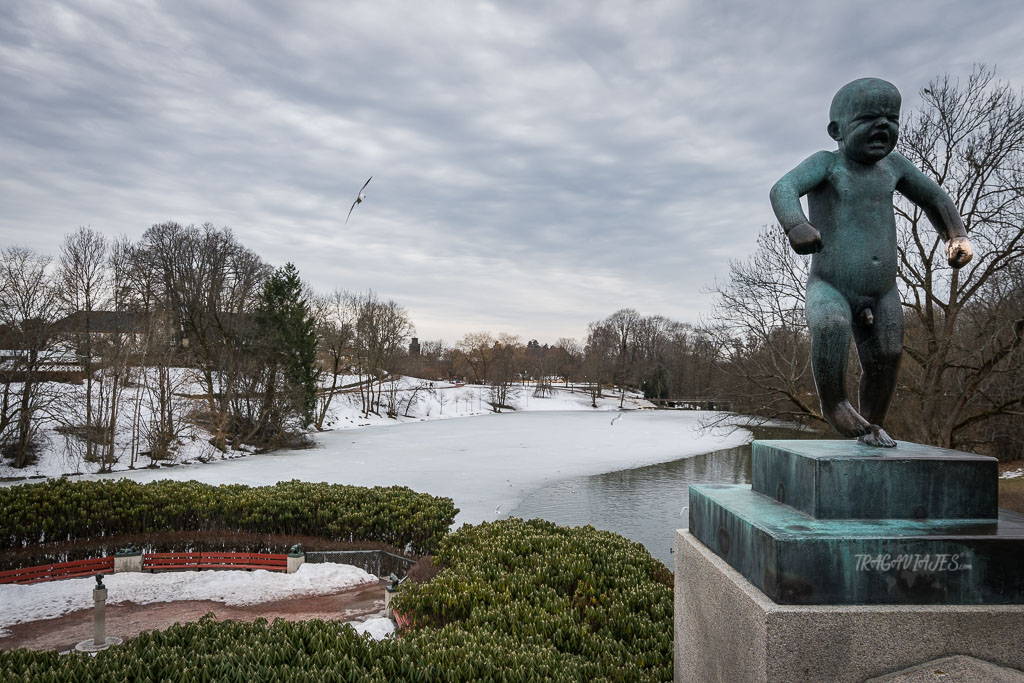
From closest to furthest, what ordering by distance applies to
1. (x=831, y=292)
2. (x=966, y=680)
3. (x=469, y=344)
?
(x=966, y=680) → (x=831, y=292) → (x=469, y=344)

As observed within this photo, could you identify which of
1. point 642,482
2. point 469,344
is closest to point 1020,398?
point 642,482

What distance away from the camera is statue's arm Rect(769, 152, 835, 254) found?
3.21 metres

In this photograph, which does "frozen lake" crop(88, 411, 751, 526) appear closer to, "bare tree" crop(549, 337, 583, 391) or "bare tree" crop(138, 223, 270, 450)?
"bare tree" crop(138, 223, 270, 450)

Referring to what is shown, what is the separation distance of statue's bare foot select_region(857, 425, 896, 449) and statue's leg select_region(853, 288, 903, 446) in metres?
0.22

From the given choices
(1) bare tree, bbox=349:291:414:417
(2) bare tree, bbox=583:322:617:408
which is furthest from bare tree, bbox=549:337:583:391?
(1) bare tree, bbox=349:291:414:417

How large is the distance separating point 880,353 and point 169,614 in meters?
9.15

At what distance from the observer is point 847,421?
3414 mm

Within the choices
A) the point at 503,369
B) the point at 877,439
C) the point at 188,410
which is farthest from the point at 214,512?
the point at 503,369

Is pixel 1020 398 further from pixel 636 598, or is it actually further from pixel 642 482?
pixel 636 598

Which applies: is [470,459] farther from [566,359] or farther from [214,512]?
[566,359]

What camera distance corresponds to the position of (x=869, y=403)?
3650 mm

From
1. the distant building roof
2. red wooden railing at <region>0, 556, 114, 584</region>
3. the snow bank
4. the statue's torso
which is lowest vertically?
red wooden railing at <region>0, 556, 114, 584</region>

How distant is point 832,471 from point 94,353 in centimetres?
2594

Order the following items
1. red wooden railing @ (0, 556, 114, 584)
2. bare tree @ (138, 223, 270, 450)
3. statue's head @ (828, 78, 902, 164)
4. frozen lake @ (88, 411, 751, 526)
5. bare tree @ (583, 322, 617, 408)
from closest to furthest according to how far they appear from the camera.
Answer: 1. statue's head @ (828, 78, 902, 164)
2. red wooden railing @ (0, 556, 114, 584)
3. frozen lake @ (88, 411, 751, 526)
4. bare tree @ (138, 223, 270, 450)
5. bare tree @ (583, 322, 617, 408)
